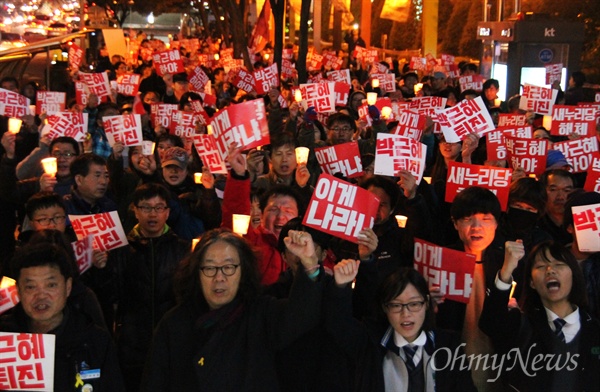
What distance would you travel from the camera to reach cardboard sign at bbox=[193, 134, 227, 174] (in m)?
7.52

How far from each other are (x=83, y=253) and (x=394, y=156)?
2697 mm

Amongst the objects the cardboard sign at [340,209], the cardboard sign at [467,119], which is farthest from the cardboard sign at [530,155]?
the cardboard sign at [340,209]

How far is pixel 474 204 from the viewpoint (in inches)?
206

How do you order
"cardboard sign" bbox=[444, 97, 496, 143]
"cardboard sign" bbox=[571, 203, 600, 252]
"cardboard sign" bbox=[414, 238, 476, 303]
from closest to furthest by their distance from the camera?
"cardboard sign" bbox=[414, 238, 476, 303]
"cardboard sign" bbox=[571, 203, 600, 252]
"cardboard sign" bbox=[444, 97, 496, 143]

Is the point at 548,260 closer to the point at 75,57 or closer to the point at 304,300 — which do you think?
the point at 304,300

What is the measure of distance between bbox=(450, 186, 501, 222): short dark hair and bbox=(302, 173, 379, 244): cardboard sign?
0.53 m

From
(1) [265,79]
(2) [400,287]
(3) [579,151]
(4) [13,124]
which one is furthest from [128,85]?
(2) [400,287]

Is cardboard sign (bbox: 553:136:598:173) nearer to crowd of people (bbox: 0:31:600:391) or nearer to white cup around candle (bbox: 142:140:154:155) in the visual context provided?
crowd of people (bbox: 0:31:600:391)

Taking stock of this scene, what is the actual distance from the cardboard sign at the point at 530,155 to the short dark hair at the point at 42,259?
5.13m

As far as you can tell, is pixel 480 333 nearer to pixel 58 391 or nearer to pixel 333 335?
pixel 333 335

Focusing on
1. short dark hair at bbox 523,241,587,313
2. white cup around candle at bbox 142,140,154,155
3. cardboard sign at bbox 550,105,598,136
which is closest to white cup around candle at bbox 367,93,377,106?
cardboard sign at bbox 550,105,598,136

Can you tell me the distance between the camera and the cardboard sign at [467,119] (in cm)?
876

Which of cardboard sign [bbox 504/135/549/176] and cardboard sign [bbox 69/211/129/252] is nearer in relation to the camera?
cardboard sign [bbox 69/211/129/252]

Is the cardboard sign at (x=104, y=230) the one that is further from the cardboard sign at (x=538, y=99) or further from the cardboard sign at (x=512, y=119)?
the cardboard sign at (x=538, y=99)
